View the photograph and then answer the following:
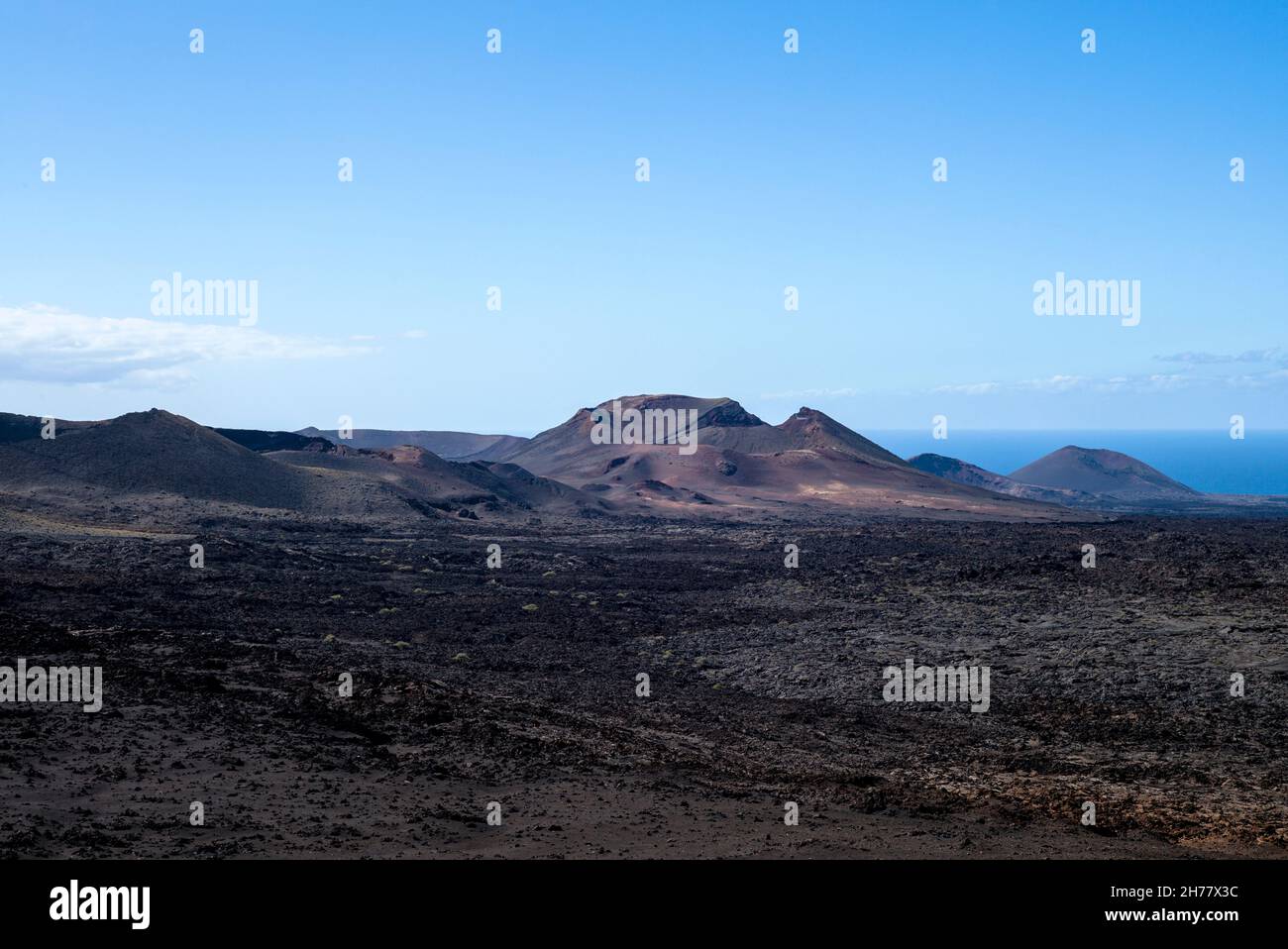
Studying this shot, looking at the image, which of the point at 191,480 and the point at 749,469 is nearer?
the point at 191,480

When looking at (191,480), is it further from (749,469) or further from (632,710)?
(749,469)

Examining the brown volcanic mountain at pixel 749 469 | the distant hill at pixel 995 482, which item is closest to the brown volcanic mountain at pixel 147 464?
the brown volcanic mountain at pixel 749 469

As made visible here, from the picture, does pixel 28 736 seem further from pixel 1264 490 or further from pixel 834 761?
pixel 1264 490

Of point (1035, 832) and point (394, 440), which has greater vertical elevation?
point (394, 440)

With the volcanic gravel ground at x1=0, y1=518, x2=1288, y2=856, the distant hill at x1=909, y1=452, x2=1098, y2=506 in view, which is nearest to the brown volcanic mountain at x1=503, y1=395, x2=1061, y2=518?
the distant hill at x1=909, y1=452, x2=1098, y2=506

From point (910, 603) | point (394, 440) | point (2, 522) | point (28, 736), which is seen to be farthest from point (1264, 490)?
point (28, 736)

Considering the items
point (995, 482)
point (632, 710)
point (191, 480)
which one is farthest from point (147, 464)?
point (995, 482)
